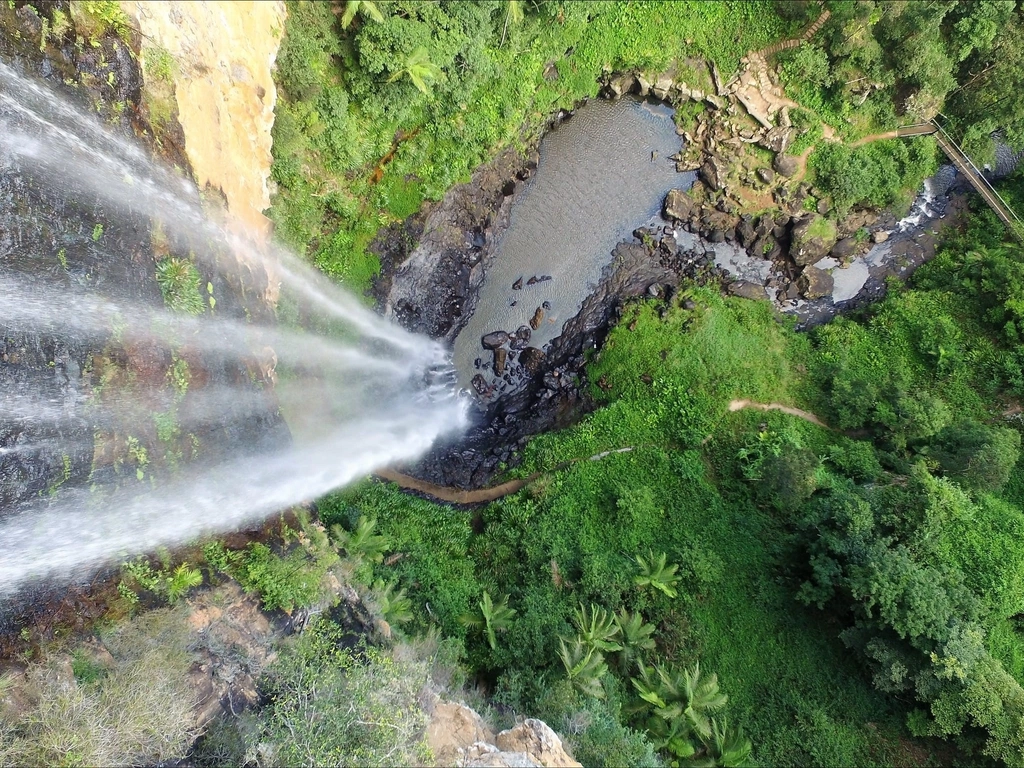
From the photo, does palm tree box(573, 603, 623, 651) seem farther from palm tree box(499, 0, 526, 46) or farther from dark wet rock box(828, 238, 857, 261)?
palm tree box(499, 0, 526, 46)

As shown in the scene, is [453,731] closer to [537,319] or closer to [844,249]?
[537,319]

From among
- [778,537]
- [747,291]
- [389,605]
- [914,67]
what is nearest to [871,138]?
[914,67]

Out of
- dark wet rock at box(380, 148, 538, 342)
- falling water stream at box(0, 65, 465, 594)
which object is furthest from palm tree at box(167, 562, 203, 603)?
dark wet rock at box(380, 148, 538, 342)

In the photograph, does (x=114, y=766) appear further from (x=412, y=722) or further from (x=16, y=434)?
(x=16, y=434)

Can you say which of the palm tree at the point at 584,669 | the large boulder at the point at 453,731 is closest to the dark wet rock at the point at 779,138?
the palm tree at the point at 584,669

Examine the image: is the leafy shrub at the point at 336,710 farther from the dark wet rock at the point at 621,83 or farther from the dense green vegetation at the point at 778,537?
the dark wet rock at the point at 621,83
